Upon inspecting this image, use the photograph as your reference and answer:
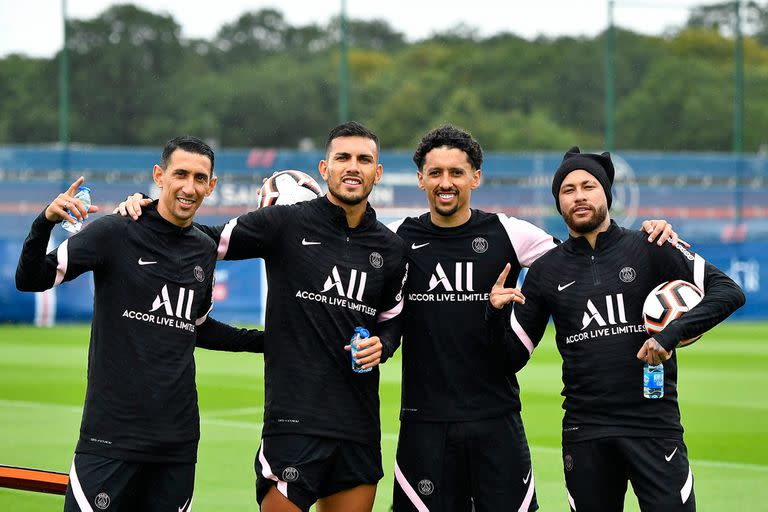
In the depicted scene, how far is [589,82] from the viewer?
32688 millimetres

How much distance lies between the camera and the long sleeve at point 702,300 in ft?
18.4

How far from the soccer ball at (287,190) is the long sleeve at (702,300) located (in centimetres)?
180

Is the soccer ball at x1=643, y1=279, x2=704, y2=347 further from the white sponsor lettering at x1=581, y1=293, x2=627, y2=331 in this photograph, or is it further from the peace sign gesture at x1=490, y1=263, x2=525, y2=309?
the peace sign gesture at x1=490, y1=263, x2=525, y2=309

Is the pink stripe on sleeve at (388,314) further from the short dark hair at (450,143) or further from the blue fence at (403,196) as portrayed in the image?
the blue fence at (403,196)

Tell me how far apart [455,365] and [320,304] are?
761 mm

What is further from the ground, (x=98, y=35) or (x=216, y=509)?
(x=98, y=35)

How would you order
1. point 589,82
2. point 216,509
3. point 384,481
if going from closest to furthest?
1. point 216,509
2. point 384,481
3. point 589,82

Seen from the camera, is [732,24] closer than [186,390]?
No

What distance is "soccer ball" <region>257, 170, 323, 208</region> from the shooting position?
251 inches

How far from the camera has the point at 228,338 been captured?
626 centimetres

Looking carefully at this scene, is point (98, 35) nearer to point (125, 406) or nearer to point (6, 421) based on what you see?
point (6, 421)

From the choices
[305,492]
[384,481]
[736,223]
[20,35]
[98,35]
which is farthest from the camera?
[98,35]

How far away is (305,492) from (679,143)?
27628 millimetres

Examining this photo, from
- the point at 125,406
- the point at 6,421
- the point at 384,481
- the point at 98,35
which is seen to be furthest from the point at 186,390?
the point at 98,35
